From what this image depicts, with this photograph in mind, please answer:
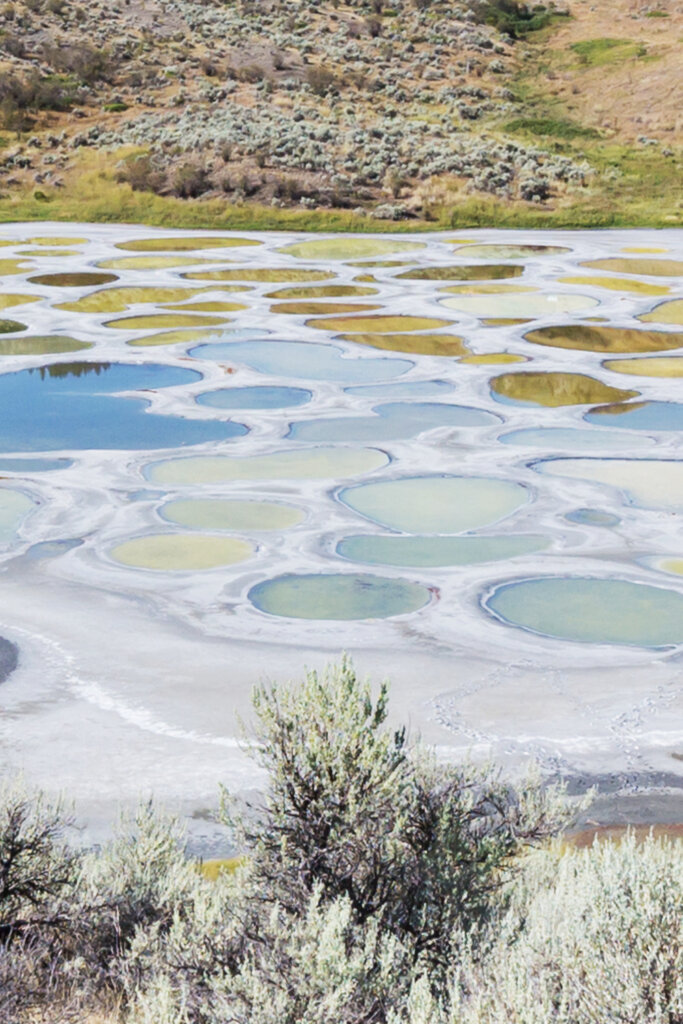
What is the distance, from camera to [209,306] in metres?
24.4

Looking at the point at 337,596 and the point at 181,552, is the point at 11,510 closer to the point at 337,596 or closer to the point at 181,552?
the point at 181,552

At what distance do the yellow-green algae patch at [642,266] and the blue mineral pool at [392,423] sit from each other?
12617mm

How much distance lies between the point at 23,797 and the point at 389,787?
1.40m

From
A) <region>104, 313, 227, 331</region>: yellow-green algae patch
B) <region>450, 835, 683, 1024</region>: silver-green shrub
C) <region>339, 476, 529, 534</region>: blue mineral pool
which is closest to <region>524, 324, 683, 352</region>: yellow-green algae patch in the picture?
<region>104, 313, 227, 331</region>: yellow-green algae patch

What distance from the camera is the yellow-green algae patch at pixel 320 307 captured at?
23.9m

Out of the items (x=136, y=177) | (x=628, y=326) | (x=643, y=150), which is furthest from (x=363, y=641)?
(x=643, y=150)

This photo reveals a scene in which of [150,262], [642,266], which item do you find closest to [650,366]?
[642,266]

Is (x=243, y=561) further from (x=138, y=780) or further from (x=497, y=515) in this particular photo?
(x=138, y=780)

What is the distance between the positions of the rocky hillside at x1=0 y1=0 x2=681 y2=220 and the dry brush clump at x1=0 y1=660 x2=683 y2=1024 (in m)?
35.3

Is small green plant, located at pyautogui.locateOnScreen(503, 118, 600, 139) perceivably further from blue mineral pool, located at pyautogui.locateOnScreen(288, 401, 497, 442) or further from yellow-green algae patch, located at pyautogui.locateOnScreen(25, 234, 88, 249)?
blue mineral pool, located at pyautogui.locateOnScreen(288, 401, 497, 442)

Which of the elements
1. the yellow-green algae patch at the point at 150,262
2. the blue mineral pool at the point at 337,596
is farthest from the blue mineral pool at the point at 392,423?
the yellow-green algae patch at the point at 150,262

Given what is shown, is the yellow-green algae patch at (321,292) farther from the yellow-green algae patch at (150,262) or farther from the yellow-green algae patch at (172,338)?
the yellow-green algae patch at (150,262)

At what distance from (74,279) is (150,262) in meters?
3.02

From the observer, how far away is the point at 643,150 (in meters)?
47.1
